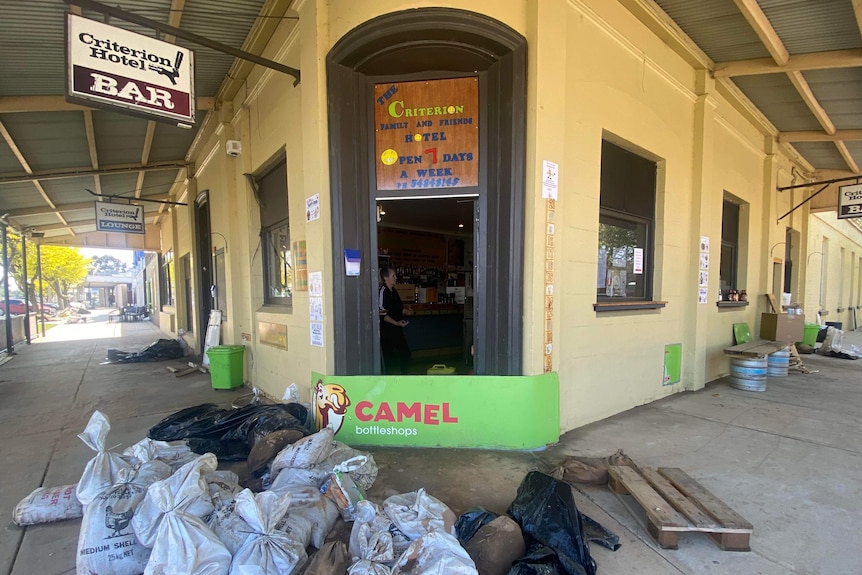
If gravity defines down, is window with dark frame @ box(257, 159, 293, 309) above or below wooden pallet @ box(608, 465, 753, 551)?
above

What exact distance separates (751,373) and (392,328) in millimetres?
5375

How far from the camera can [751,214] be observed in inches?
302

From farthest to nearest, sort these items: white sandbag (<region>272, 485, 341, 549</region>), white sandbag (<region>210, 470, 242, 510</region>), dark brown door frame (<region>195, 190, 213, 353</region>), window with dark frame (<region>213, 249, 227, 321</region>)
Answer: dark brown door frame (<region>195, 190, 213, 353</region>)
window with dark frame (<region>213, 249, 227, 321</region>)
white sandbag (<region>210, 470, 242, 510</region>)
white sandbag (<region>272, 485, 341, 549</region>)

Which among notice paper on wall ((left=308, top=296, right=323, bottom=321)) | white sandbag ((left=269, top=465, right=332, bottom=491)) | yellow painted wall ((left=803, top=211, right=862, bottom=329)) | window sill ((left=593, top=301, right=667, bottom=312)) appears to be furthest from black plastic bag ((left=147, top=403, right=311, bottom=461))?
yellow painted wall ((left=803, top=211, right=862, bottom=329))

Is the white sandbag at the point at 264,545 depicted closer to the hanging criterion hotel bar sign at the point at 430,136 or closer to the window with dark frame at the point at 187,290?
the hanging criterion hotel bar sign at the point at 430,136

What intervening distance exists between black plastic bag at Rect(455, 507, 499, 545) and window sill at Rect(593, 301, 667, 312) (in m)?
2.75

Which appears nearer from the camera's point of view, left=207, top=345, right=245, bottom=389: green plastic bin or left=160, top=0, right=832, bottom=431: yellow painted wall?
left=160, top=0, right=832, bottom=431: yellow painted wall

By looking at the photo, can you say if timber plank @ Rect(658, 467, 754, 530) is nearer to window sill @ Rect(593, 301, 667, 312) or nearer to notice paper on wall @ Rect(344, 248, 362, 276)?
window sill @ Rect(593, 301, 667, 312)

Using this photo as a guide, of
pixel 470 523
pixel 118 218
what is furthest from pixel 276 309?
pixel 118 218

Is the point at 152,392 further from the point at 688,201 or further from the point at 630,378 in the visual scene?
the point at 688,201

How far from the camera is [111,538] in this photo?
205cm

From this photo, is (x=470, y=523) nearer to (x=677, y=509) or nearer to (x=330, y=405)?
(x=677, y=509)

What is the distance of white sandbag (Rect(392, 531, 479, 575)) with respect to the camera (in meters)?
1.74

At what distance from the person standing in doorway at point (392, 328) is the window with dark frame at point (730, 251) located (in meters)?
6.27
